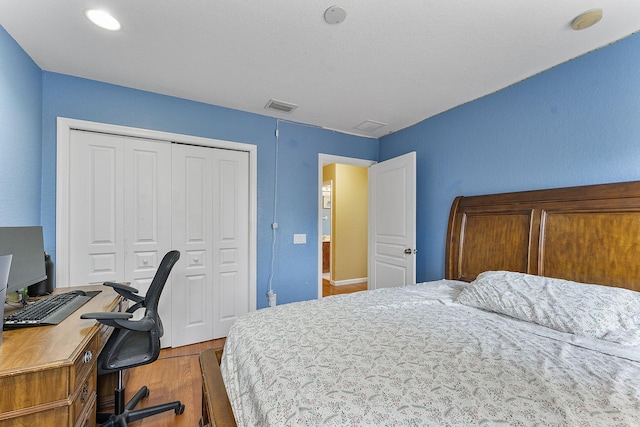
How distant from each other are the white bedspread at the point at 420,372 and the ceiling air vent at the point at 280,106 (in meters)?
2.10

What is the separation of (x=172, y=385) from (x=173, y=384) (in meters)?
0.01

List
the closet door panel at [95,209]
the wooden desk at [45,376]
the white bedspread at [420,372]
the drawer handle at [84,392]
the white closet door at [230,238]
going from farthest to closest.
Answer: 1. the white closet door at [230,238]
2. the closet door panel at [95,209]
3. the drawer handle at [84,392]
4. the wooden desk at [45,376]
5. the white bedspread at [420,372]

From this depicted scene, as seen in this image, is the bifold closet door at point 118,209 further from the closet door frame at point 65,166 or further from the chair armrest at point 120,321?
the chair armrest at point 120,321

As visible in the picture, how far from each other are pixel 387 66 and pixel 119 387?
283cm

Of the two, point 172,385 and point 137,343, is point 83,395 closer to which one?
point 137,343

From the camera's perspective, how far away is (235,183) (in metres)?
3.03

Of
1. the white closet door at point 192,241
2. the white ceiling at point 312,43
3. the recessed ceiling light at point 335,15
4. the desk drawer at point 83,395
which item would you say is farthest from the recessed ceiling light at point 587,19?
the desk drawer at point 83,395

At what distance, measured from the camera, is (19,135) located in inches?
73.8

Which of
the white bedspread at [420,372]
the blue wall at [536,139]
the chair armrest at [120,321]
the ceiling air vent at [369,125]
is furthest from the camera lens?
the ceiling air vent at [369,125]

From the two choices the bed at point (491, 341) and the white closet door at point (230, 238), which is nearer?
the bed at point (491, 341)

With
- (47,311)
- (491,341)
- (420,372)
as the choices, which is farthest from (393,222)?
(47,311)

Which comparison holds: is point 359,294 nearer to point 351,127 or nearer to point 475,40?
point 475,40

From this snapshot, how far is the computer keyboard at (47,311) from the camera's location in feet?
4.09

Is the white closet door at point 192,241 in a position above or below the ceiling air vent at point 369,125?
below
